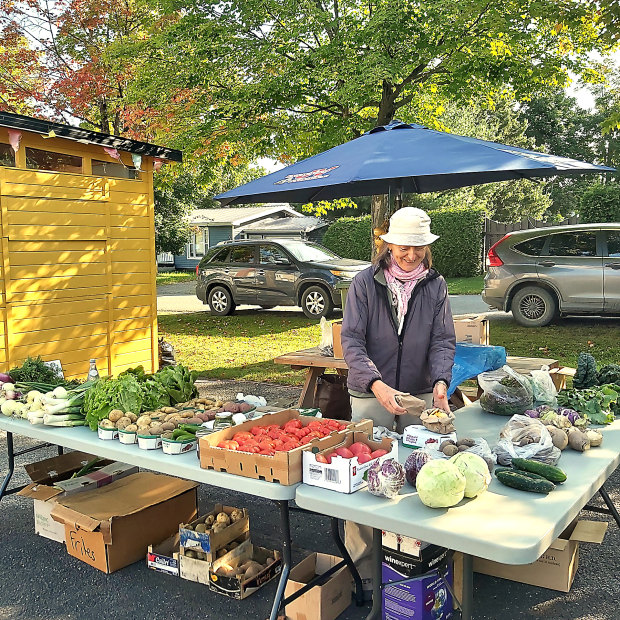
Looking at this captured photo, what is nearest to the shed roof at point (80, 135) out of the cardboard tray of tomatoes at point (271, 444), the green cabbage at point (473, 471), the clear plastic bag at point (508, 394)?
the cardboard tray of tomatoes at point (271, 444)

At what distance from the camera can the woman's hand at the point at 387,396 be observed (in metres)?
3.24

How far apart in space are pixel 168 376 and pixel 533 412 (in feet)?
7.15

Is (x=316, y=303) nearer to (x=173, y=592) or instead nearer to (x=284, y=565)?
(x=173, y=592)

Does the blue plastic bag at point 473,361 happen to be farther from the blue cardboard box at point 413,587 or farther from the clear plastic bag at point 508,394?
the blue cardboard box at point 413,587

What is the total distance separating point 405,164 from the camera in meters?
4.52

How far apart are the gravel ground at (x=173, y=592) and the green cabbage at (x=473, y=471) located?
1164 mm

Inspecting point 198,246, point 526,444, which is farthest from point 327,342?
point 198,246

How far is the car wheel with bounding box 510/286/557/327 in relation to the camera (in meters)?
10.9

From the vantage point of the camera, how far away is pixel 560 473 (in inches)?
101

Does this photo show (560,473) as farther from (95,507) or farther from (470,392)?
(470,392)

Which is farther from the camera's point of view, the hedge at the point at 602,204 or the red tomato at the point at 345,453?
the hedge at the point at 602,204

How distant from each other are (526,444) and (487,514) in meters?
0.70

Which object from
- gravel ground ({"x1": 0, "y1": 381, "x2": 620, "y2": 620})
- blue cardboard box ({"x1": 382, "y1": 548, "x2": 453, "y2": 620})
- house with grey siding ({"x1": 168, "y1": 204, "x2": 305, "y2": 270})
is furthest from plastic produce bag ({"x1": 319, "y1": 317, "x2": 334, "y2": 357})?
house with grey siding ({"x1": 168, "y1": 204, "x2": 305, "y2": 270})

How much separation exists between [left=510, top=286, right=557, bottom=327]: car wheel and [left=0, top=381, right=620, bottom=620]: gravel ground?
23.1 feet
